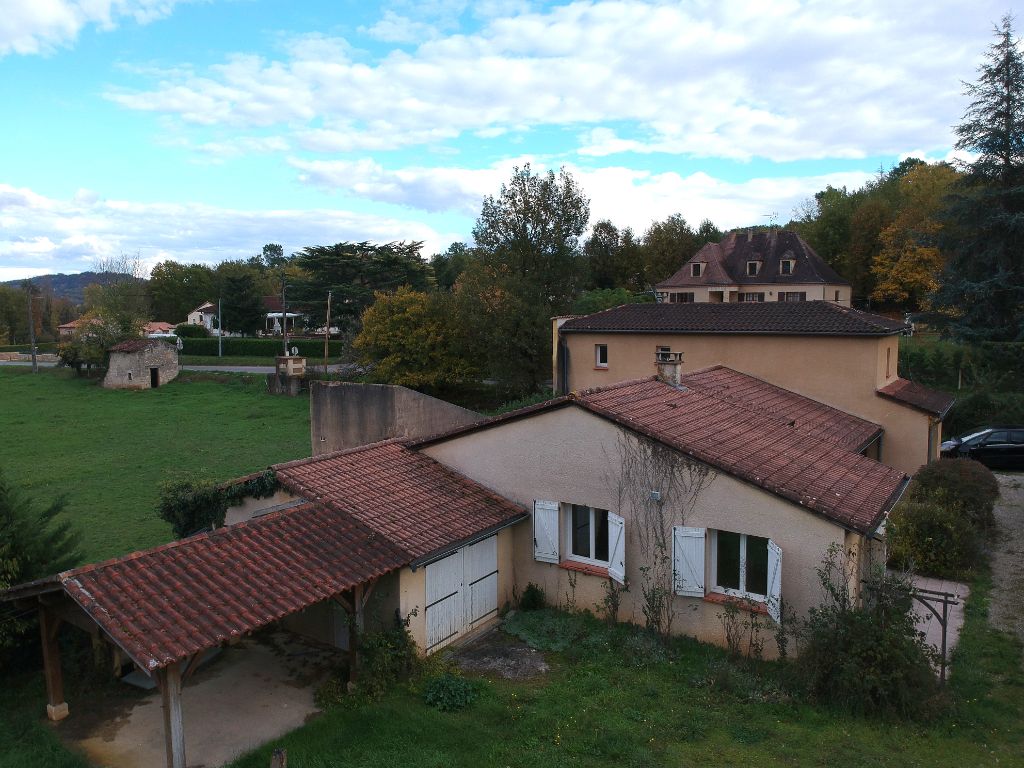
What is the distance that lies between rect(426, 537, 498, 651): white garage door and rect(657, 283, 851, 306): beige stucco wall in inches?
1634

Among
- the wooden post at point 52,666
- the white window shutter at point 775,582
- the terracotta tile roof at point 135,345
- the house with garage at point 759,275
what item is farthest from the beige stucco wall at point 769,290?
the wooden post at point 52,666

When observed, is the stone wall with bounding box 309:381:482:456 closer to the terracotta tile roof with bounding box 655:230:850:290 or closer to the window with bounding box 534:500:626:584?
the window with bounding box 534:500:626:584

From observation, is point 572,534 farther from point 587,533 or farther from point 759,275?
point 759,275

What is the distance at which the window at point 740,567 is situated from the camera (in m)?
10.8

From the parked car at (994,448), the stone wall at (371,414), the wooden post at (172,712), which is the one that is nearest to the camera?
the wooden post at (172,712)

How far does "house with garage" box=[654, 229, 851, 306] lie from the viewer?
4903 cm

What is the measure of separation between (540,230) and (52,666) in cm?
3224

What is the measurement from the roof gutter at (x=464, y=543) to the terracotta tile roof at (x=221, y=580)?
289mm

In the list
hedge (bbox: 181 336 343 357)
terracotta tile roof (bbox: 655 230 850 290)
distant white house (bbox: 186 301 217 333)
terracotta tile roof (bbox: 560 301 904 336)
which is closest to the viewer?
terracotta tile roof (bbox: 560 301 904 336)

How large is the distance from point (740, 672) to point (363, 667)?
5.12 metres

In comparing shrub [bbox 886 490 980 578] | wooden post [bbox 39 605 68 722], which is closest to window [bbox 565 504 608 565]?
shrub [bbox 886 490 980 578]

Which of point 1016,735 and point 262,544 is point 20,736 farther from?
point 1016,735

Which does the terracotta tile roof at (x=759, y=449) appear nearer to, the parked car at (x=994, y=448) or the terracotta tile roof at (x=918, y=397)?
the terracotta tile roof at (x=918, y=397)

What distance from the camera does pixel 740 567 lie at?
10.9 meters
